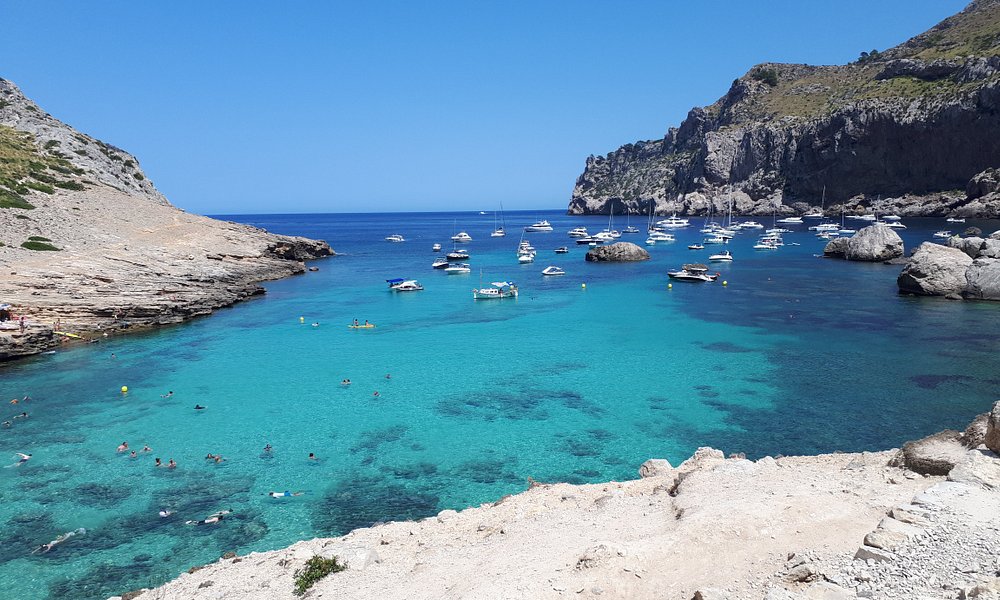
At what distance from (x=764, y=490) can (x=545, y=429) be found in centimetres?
1391

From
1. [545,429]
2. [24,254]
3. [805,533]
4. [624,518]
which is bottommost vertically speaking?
[545,429]

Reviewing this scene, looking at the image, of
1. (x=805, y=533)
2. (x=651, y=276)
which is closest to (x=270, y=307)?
(x=651, y=276)

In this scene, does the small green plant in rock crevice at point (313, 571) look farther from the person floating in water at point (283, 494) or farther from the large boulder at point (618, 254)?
the large boulder at point (618, 254)

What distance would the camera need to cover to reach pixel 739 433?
25469mm

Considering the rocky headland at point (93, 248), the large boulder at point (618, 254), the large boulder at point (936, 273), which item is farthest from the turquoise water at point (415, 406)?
the large boulder at point (618, 254)

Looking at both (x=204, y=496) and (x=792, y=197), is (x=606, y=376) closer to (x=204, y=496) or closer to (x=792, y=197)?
(x=204, y=496)

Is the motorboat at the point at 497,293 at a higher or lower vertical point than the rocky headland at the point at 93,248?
lower

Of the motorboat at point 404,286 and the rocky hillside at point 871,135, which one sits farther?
the rocky hillside at point 871,135

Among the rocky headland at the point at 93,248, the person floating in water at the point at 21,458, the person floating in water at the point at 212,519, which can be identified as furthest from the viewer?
the rocky headland at the point at 93,248

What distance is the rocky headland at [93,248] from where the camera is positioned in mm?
44531

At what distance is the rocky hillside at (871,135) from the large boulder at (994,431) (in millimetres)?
131314

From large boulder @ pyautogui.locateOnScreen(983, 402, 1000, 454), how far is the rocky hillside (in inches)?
5170

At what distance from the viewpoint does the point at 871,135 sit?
14050 centimetres

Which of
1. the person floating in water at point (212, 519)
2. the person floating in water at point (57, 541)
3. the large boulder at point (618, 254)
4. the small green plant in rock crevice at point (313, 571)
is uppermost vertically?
the large boulder at point (618, 254)
